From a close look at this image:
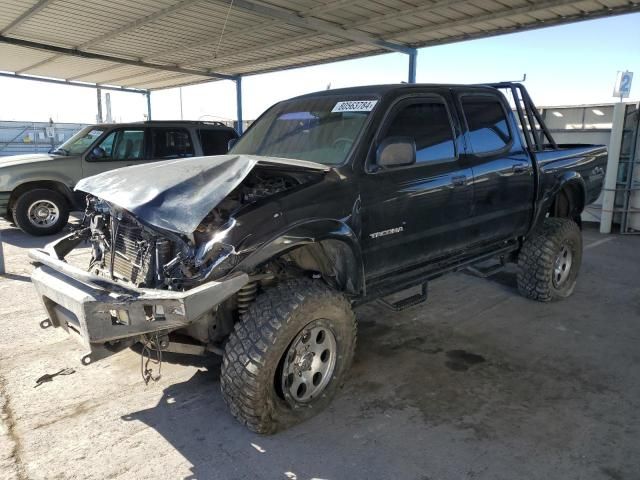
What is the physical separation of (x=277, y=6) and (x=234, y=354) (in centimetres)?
766

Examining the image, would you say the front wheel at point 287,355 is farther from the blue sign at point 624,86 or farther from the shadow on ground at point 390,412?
the blue sign at point 624,86

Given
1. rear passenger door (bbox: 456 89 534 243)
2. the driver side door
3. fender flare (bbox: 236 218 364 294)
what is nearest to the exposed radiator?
fender flare (bbox: 236 218 364 294)

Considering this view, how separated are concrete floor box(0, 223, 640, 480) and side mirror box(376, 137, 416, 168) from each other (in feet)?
5.43

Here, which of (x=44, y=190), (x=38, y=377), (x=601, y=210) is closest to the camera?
(x=38, y=377)

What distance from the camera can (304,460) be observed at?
2855 mm

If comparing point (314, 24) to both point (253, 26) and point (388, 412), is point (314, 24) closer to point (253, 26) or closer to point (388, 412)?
point (253, 26)

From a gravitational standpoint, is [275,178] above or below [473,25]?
below

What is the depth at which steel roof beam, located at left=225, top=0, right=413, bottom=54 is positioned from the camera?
28.0 ft

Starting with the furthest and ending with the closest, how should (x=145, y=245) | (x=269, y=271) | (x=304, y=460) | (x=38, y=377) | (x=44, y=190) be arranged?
(x=44, y=190) < (x=38, y=377) < (x=269, y=271) < (x=145, y=245) < (x=304, y=460)

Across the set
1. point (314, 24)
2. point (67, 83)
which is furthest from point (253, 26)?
point (67, 83)

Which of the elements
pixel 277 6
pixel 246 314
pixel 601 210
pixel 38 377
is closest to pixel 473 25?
pixel 277 6

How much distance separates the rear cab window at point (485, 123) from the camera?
4.40 m

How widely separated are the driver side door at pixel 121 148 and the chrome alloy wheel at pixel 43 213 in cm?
105

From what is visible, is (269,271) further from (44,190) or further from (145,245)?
(44,190)
